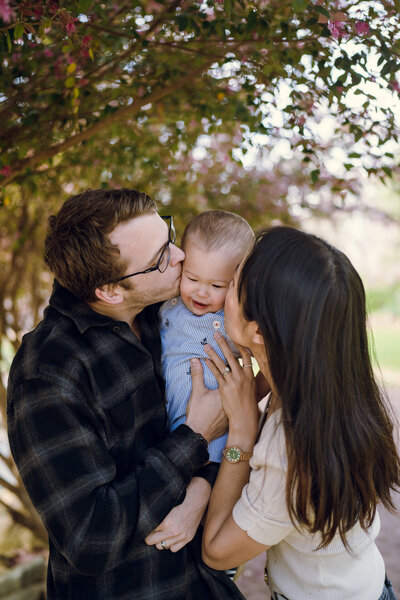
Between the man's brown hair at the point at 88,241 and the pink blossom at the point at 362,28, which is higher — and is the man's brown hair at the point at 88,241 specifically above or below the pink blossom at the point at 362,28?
below

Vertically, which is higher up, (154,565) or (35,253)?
(154,565)

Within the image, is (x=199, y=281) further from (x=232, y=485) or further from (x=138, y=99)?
(x=138, y=99)

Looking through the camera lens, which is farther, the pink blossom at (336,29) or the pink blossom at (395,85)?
the pink blossom at (395,85)

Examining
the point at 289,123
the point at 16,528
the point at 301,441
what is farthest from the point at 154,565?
the point at 16,528

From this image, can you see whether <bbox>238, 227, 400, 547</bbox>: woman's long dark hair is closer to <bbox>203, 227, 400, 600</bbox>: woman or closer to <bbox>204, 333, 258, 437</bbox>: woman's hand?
<bbox>203, 227, 400, 600</bbox>: woman

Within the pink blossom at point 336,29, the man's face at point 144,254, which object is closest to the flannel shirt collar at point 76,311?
the man's face at point 144,254

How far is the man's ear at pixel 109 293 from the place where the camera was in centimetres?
217

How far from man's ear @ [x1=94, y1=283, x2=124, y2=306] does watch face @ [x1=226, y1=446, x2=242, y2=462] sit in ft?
2.36

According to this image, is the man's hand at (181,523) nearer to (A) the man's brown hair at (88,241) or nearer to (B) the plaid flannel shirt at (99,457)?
(B) the plaid flannel shirt at (99,457)

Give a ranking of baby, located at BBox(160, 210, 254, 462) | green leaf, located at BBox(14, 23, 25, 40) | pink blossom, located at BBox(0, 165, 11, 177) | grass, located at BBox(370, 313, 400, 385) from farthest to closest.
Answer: grass, located at BBox(370, 313, 400, 385) → pink blossom, located at BBox(0, 165, 11, 177) → baby, located at BBox(160, 210, 254, 462) → green leaf, located at BBox(14, 23, 25, 40)

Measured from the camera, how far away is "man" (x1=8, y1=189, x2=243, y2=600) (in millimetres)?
1761

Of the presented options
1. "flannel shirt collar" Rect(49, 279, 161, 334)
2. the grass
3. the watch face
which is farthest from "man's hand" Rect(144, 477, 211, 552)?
the grass

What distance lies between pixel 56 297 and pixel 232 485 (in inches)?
37.4

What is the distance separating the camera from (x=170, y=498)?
6.22 ft
